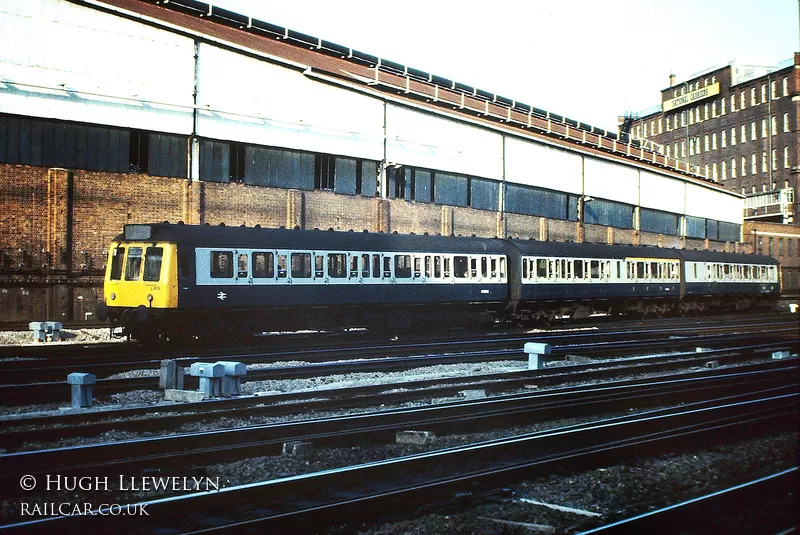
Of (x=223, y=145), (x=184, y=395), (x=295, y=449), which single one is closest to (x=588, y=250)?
(x=223, y=145)

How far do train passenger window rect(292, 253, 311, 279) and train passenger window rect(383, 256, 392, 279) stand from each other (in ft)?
9.91

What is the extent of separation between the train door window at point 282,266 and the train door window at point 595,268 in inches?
648

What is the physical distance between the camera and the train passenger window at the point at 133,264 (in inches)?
771

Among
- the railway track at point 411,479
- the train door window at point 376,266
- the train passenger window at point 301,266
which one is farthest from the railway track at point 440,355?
the railway track at point 411,479

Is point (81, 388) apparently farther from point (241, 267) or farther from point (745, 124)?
point (745, 124)

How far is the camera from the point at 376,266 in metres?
24.3

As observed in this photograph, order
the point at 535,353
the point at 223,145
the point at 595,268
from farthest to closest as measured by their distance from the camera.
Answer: the point at 595,268 → the point at 223,145 → the point at 535,353

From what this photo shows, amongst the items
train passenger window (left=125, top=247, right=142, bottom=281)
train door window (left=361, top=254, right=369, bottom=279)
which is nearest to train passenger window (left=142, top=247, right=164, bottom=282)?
train passenger window (left=125, top=247, right=142, bottom=281)

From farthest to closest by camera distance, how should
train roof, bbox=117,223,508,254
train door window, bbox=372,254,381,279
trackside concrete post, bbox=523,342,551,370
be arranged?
1. train door window, bbox=372,254,381,279
2. train roof, bbox=117,223,508,254
3. trackside concrete post, bbox=523,342,551,370

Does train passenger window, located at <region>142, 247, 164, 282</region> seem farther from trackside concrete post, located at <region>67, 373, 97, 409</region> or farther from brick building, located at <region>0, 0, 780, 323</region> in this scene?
trackside concrete post, located at <region>67, 373, 97, 409</region>

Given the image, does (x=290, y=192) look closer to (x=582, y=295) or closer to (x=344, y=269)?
(x=344, y=269)

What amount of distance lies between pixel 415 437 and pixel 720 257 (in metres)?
38.3

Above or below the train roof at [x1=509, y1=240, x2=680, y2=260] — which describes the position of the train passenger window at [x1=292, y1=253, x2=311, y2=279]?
below

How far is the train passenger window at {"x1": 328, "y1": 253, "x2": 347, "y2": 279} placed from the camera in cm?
2298
